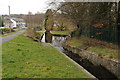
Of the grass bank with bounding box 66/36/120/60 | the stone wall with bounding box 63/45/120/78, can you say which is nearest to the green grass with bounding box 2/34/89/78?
the stone wall with bounding box 63/45/120/78

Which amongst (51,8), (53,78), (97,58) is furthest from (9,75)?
(51,8)

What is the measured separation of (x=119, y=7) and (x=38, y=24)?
53.7 metres

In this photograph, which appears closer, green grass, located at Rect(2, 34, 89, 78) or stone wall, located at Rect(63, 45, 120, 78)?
green grass, located at Rect(2, 34, 89, 78)

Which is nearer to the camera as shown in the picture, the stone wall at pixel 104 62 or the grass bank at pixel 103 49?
the stone wall at pixel 104 62

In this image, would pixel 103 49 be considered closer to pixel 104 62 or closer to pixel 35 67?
pixel 104 62

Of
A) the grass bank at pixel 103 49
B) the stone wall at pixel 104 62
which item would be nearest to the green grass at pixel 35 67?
the stone wall at pixel 104 62

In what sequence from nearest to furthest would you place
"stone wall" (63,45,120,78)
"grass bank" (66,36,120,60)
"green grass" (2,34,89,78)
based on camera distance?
1. "green grass" (2,34,89,78)
2. "stone wall" (63,45,120,78)
3. "grass bank" (66,36,120,60)

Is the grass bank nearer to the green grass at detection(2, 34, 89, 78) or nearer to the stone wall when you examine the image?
the stone wall

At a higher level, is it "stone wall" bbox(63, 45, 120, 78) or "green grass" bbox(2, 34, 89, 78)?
"green grass" bbox(2, 34, 89, 78)

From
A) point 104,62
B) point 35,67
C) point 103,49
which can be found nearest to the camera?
point 35,67

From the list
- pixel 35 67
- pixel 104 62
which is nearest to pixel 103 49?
pixel 104 62

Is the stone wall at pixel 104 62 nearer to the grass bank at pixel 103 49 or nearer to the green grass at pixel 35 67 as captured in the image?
the grass bank at pixel 103 49

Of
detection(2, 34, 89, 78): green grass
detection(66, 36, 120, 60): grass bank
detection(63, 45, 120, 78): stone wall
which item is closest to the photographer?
detection(2, 34, 89, 78): green grass

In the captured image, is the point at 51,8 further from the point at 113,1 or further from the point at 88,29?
the point at 113,1
